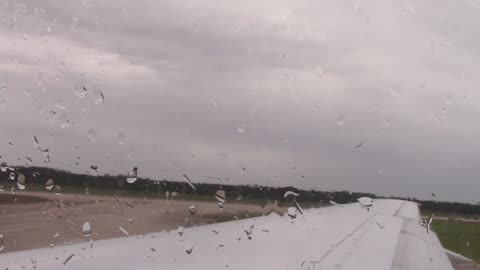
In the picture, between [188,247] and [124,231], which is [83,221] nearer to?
[124,231]

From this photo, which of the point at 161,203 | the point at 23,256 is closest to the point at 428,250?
the point at 23,256

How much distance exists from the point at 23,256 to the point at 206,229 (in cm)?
362

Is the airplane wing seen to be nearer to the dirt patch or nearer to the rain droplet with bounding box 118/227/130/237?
the dirt patch

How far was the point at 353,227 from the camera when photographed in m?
11.3

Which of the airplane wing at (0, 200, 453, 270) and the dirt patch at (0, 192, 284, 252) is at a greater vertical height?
the airplane wing at (0, 200, 453, 270)

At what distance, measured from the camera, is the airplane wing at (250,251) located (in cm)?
555

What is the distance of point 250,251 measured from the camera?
6.85 m

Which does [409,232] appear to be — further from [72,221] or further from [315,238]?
[72,221]

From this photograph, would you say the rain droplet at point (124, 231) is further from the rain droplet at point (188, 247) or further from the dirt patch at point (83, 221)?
the rain droplet at point (188, 247)

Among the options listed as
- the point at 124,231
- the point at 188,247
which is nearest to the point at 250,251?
the point at 188,247

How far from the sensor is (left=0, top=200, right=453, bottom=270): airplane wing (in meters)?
5.55

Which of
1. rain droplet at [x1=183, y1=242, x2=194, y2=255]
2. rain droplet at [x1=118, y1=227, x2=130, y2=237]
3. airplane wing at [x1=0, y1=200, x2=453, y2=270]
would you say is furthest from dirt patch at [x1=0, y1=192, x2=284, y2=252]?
rain droplet at [x1=183, y1=242, x2=194, y2=255]

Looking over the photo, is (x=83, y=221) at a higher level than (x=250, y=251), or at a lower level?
lower

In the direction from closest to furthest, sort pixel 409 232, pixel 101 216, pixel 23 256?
pixel 23 256
pixel 409 232
pixel 101 216
